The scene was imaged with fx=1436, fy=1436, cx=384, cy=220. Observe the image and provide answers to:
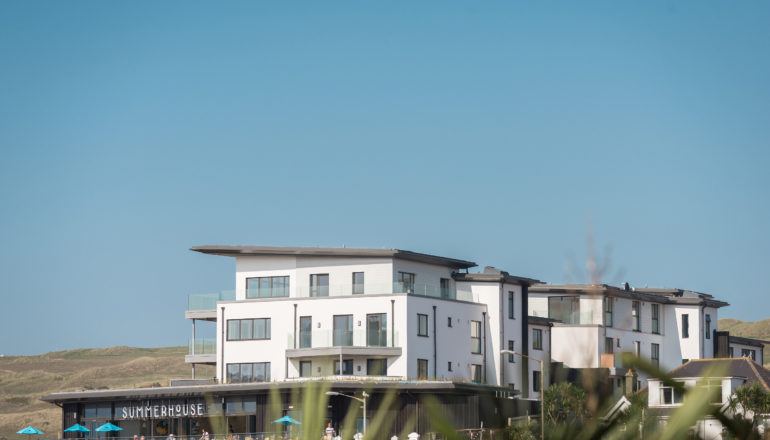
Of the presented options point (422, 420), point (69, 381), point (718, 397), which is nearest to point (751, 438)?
point (718, 397)

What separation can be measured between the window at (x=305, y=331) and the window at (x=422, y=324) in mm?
5318

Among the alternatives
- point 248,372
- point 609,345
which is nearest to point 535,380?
point 609,345

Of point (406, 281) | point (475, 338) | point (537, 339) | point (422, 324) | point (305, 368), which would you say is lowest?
point (305, 368)

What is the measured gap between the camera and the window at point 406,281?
6938 centimetres

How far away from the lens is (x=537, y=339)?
76.6 metres

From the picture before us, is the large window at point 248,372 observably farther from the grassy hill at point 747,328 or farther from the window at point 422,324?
the grassy hill at point 747,328

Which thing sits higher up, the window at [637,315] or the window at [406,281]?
the window at [406,281]

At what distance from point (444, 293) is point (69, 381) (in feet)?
242

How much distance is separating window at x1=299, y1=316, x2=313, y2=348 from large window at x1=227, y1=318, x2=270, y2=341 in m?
1.91

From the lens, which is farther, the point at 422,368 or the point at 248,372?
the point at 248,372

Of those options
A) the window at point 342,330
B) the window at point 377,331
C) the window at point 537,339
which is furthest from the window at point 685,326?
the window at point 342,330

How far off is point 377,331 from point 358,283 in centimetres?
350

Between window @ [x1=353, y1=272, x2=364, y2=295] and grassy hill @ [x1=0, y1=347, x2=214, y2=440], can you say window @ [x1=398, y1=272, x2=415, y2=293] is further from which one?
grassy hill @ [x1=0, y1=347, x2=214, y2=440]

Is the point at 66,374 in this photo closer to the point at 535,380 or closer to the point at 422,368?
the point at 535,380
